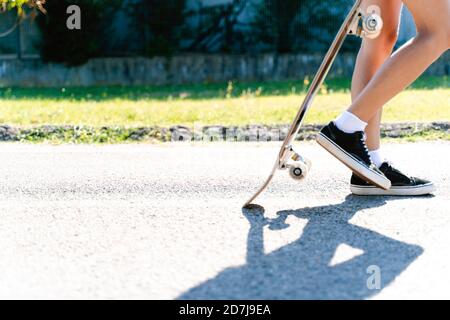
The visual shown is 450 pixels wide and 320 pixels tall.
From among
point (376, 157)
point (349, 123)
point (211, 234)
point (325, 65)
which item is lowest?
point (211, 234)

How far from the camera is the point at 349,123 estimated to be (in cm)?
378

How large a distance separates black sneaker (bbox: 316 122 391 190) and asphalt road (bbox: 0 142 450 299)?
0.49 ft

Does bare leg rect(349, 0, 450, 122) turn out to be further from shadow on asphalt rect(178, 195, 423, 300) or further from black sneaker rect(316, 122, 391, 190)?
shadow on asphalt rect(178, 195, 423, 300)

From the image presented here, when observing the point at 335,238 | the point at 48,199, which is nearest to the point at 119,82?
the point at 48,199

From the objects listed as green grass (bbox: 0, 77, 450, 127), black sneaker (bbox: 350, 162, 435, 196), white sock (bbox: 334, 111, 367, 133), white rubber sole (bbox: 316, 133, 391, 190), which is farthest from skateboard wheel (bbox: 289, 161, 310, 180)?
green grass (bbox: 0, 77, 450, 127)

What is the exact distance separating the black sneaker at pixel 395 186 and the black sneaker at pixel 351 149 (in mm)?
177

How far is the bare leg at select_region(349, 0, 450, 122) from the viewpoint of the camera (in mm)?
3666

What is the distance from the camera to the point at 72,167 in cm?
512

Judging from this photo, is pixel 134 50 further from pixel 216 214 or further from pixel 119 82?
pixel 216 214

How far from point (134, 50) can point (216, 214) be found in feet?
33.0

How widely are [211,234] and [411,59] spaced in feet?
3.91

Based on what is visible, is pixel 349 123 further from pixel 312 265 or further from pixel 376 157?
pixel 312 265

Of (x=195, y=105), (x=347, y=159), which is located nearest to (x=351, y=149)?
(x=347, y=159)

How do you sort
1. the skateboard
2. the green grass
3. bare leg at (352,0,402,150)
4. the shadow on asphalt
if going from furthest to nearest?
the green grass → bare leg at (352,0,402,150) → the skateboard → the shadow on asphalt
